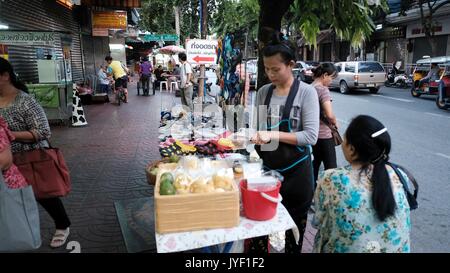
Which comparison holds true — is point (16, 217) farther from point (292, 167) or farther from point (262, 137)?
point (292, 167)

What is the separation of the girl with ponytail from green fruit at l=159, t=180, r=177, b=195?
83 centimetres

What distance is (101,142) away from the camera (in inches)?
306

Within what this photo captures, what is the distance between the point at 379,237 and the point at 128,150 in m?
6.05

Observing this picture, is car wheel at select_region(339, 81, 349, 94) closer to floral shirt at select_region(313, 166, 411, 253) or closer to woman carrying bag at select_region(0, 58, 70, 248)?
woman carrying bag at select_region(0, 58, 70, 248)

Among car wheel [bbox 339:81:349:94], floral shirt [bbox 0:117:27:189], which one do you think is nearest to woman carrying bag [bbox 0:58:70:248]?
floral shirt [bbox 0:117:27:189]

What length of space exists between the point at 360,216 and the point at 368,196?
0.11 meters

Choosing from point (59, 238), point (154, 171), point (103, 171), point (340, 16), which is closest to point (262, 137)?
point (154, 171)

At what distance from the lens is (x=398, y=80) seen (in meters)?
19.3

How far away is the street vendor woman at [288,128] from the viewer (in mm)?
2402

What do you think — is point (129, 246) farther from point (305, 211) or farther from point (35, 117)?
point (305, 211)

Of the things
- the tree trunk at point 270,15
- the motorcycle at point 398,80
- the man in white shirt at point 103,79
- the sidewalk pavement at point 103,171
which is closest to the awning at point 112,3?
the man in white shirt at point 103,79

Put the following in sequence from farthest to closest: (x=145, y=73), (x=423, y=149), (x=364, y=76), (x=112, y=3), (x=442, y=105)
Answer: (x=364, y=76) < (x=145, y=73) < (x=112, y=3) < (x=442, y=105) < (x=423, y=149)

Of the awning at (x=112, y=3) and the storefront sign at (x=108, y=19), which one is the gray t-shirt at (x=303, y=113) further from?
the storefront sign at (x=108, y=19)
